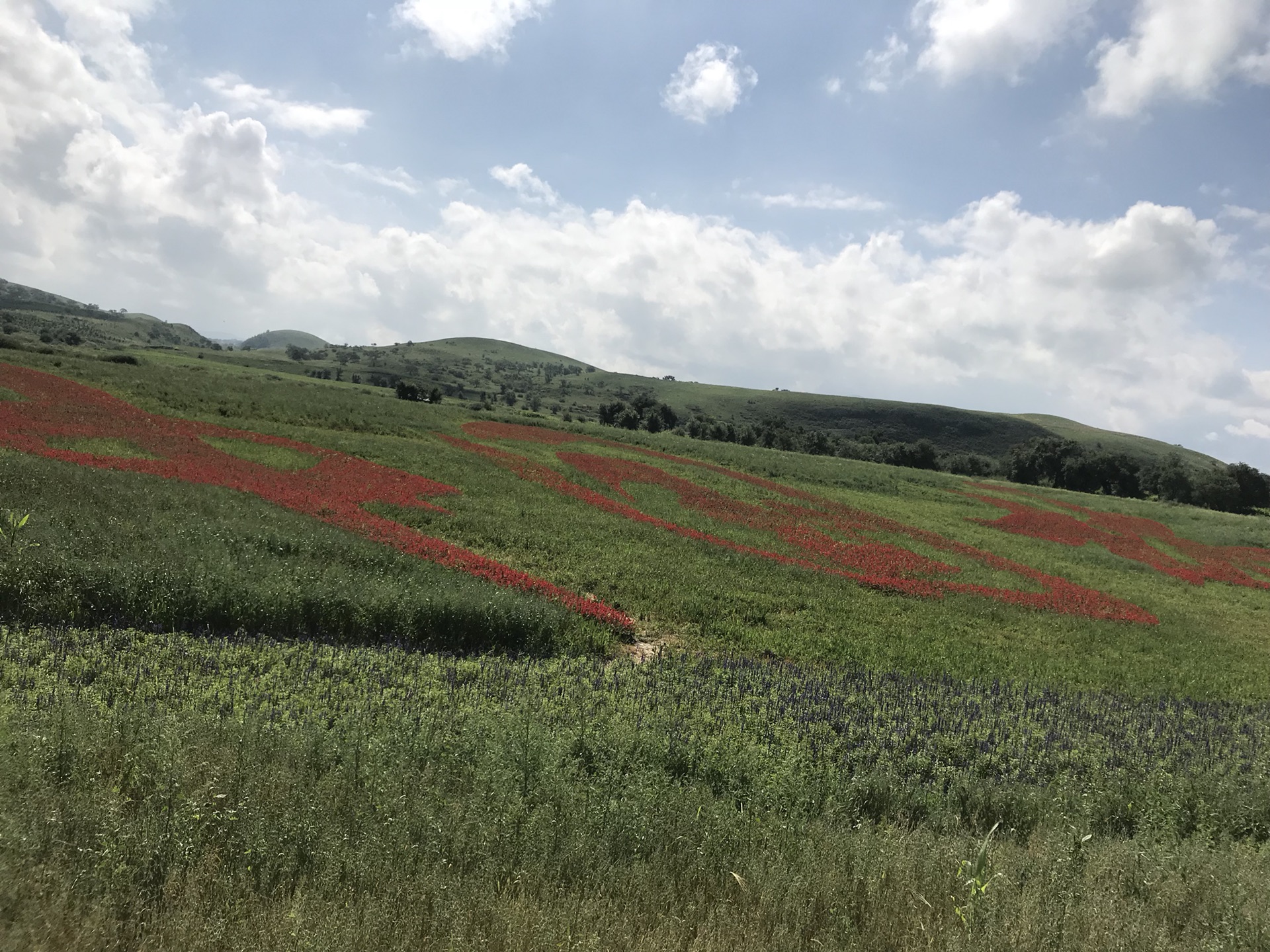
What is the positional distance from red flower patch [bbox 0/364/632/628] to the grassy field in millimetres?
1110

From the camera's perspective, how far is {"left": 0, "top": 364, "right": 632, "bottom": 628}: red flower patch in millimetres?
18317

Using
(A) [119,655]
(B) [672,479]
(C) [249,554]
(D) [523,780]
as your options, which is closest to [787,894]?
(D) [523,780]

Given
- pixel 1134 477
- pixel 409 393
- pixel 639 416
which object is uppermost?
pixel 1134 477

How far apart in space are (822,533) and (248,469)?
26982 millimetres

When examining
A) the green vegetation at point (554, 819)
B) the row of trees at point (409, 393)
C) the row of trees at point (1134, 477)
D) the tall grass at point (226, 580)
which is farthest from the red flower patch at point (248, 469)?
the row of trees at point (1134, 477)

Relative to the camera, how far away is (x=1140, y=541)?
4378 centimetres

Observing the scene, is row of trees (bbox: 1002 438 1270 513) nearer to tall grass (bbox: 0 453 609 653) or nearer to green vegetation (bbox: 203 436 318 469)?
green vegetation (bbox: 203 436 318 469)

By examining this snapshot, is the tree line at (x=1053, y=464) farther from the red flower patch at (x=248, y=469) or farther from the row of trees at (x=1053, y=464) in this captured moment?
the red flower patch at (x=248, y=469)

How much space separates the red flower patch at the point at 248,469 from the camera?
1832 centimetres

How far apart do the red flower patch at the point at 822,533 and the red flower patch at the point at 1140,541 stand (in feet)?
36.0

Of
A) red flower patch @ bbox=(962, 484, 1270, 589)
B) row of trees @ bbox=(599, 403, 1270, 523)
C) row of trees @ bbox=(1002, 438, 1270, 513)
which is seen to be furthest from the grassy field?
row of trees @ bbox=(1002, 438, 1270, 513)

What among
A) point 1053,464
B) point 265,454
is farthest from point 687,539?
point 1053,464

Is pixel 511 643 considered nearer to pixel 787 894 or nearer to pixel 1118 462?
pixel 787 894

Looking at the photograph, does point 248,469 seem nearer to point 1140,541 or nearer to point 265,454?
point 265,454
